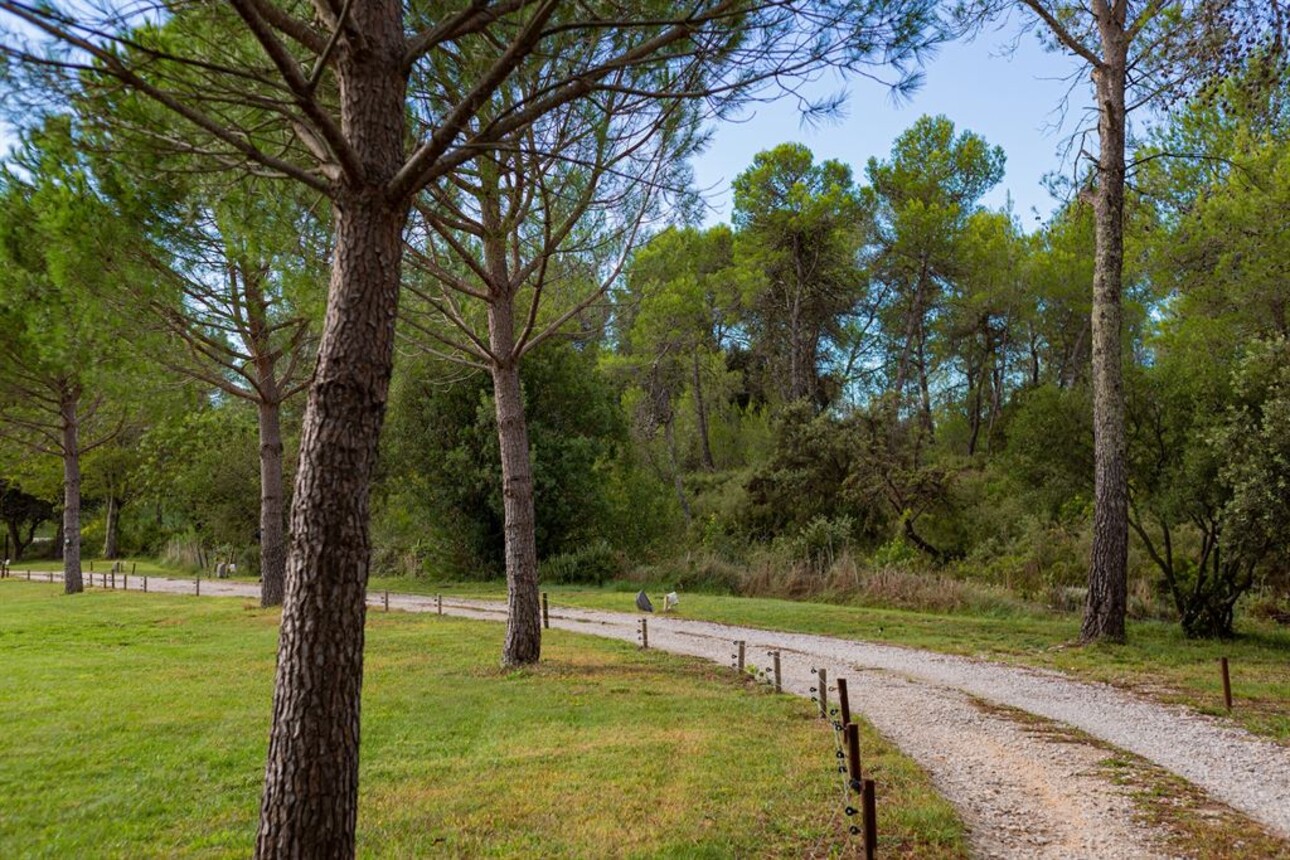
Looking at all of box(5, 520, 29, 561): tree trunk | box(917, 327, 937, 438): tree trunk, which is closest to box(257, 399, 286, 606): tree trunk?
box(917, 327, 937, 438): tree trunk

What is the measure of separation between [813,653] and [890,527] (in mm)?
14351

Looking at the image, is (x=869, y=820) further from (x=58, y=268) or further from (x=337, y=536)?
(x=58, y=268)

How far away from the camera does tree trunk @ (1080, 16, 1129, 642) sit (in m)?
11.5

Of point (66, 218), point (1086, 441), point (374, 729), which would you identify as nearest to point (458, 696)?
point (374, 729)

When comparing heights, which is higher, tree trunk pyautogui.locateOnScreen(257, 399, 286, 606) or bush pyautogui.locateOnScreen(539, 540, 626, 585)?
tree trunk pyautogui.locateOnScreen(257, 399, 286, 606)

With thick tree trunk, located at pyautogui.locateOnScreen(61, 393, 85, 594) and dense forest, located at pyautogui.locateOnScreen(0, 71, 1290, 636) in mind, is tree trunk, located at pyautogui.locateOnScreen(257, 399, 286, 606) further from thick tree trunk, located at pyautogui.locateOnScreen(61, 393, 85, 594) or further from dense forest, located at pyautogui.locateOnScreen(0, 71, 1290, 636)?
thick tree trunk, located at pyautogui.locateOnScreen(61, 393, 85, 594)

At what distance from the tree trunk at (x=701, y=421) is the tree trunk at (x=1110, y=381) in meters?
22.0

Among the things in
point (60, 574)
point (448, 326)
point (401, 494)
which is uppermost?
point (448, 326)

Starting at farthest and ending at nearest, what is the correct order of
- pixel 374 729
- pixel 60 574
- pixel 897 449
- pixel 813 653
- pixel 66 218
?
pixel 60 574 → pixel 897 449 → pixel 813 653 → pixel 66 218 → pixel 374 729

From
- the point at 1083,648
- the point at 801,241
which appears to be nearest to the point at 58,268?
the point at 1083,648

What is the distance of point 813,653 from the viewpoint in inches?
454

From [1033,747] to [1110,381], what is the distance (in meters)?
6.94

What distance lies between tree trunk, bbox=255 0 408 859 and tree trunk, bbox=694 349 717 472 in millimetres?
30100

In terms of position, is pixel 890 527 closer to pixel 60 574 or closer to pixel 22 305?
pixel 22 305
